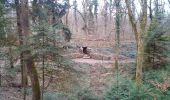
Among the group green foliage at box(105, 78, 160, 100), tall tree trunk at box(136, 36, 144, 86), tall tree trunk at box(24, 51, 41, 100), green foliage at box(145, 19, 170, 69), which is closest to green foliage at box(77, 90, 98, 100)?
green foliage at box(105, 78, 160, 100)

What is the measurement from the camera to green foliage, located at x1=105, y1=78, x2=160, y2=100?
45.9ft

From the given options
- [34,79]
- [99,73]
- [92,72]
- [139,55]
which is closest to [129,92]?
[139,55]

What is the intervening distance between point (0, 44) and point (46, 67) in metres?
2.94

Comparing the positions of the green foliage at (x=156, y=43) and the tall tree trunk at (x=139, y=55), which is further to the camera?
the green foliage at (x=156, y=43)

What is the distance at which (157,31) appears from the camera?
18.7m

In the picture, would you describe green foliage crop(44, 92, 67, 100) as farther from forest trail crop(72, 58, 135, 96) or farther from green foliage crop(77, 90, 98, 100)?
forest trail crop(72, 58, 135, 96)

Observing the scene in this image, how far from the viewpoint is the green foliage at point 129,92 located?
14000 mm

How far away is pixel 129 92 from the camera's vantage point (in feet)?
46.6

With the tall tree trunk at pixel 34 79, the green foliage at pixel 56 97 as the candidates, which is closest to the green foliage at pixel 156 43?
the green foliage at pixel 56 97

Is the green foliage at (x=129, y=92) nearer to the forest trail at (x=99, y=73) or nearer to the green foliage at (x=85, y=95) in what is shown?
the green foliage at (x=85, y=95)

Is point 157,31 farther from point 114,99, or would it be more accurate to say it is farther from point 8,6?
point 8,6

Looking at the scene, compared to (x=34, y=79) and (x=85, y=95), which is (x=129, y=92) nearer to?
→ (x=85, y=95)

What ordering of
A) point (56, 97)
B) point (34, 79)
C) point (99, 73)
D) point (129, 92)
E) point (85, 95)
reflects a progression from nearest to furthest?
point (129, 92), point (34, 79), point (56, 97), point (85, 95), point (99, 73)

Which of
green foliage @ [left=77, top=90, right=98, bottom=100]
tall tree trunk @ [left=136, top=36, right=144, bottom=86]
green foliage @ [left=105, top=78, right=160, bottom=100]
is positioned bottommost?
green foliage @ [left=77, top=90, right=98, bottom=100]
